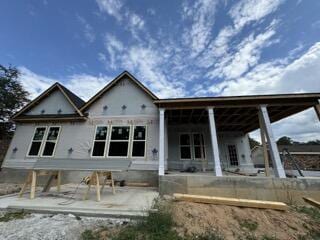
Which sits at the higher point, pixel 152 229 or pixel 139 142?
pixel 139 142

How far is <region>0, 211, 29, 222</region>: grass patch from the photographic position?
362cm

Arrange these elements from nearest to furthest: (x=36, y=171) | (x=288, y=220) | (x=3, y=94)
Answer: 1. (x=288, y=220)
2. (x=36, y=171)
3. (x=3, y=94)

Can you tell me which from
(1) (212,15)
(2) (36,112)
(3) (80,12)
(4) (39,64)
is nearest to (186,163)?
(1) (212,15)

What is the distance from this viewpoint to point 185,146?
10.9m

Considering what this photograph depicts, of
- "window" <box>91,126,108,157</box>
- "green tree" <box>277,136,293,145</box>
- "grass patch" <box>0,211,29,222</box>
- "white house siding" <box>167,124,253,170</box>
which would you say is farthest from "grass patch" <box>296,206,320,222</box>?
"green tree" <box>277,136,293,145</box>

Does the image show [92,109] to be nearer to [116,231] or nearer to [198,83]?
[116,231]

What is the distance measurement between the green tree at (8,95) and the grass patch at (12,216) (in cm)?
1771

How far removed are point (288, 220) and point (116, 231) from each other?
13.3ft

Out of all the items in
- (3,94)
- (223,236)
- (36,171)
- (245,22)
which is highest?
(245,22)

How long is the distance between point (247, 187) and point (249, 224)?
214cm

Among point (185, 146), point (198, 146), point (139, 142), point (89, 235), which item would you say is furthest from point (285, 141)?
point (89, 235)

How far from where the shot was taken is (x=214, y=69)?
12445mm

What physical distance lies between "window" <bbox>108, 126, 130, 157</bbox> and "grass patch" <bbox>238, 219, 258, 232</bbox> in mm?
5913

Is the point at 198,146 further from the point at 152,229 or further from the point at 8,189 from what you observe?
the point at 8,189
